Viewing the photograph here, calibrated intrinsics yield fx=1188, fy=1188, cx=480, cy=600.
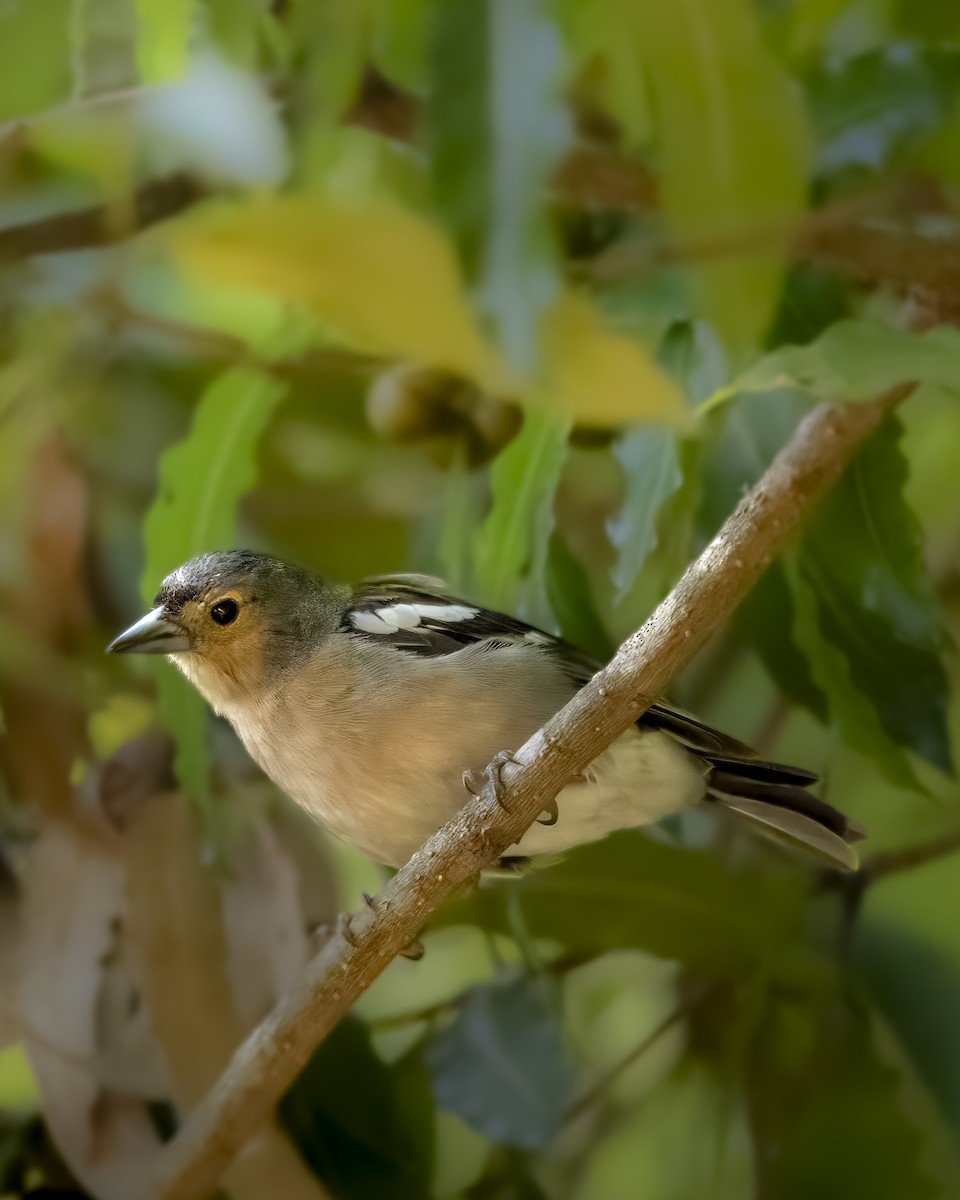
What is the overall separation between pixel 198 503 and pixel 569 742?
2.14 ft

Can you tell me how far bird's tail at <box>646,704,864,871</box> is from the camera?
125 cm

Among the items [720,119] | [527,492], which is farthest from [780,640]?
[720,119]

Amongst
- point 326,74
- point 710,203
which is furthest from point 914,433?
point 326,74

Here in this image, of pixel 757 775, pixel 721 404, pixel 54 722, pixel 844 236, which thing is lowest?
pixel 54 722

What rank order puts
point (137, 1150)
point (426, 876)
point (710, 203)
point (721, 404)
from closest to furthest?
point (426, 876)
point (710, 203)
point (721, 404)
point (137, 1150)

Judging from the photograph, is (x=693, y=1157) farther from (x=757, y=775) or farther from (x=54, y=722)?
(x=54, y=722)

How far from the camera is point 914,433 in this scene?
5.39 ft

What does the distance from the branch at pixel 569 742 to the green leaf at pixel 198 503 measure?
355mm

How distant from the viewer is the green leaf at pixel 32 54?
158 centimetres

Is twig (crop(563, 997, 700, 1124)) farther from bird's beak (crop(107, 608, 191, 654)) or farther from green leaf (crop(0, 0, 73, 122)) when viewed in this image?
green leaf (crop(0, 0, 73, 122))

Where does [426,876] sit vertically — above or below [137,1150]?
above

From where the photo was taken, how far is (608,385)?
1.33m

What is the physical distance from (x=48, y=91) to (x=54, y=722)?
0.90m

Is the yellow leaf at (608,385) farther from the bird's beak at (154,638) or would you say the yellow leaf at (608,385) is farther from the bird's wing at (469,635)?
the bird's beak at (154,638)
